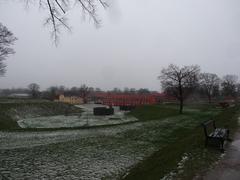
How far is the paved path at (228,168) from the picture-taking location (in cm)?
674

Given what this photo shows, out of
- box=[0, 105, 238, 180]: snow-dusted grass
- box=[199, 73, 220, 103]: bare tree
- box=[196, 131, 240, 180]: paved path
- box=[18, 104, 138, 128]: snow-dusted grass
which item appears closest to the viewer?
box=[196, 131, 240, 180]: paved path

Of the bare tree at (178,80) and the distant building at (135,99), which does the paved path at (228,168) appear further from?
the distant building at (135,99)

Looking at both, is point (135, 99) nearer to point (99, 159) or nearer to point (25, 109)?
point (25, 109)

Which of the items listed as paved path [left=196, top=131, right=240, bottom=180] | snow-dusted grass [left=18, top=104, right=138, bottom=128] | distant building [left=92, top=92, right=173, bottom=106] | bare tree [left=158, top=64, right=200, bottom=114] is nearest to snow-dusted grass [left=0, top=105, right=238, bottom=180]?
paved path [left=196, top=131, right=240, bottom=180]

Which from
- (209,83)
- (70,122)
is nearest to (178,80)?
(70,122)

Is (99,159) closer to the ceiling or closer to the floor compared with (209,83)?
closer to the floor

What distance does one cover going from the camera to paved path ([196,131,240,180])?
6.74 m

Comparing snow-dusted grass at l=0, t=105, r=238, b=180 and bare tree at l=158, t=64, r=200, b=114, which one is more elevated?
bare tree at l=158, t=64, r=200, b=114

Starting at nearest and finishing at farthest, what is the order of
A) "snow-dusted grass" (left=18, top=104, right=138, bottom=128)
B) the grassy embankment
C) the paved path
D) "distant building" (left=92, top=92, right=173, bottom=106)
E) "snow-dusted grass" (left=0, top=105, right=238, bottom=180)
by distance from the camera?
the paved path < "snow-dusted grass" (left=0, top=105, right=238, bottom=180) < "snow-dusted grass" (left=18, top=104, right=138, bottom=128) < the grassy embankment < "distant building" (left=92, top=92, right=173, bottom=106)

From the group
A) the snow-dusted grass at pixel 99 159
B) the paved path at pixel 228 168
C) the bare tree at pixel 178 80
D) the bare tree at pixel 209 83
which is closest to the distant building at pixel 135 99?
the bare tree at pixel 209 83

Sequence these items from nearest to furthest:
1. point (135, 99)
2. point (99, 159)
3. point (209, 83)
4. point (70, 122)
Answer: point (99, 159)
point (70, 122)
point (209, 83)
point (135, 99)

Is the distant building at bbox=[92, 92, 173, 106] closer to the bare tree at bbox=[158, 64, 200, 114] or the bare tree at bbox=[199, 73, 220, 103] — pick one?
the bare tree at bbox=[199, 73, 220, 103]

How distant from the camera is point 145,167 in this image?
922 cm

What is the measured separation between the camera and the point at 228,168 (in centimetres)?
750
